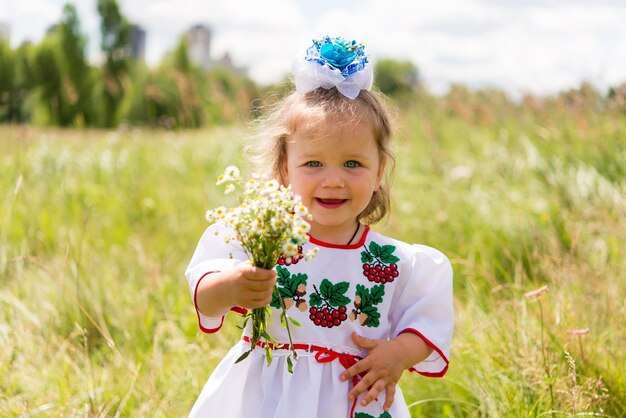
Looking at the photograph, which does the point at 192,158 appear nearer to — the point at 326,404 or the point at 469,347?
the point at 469,347

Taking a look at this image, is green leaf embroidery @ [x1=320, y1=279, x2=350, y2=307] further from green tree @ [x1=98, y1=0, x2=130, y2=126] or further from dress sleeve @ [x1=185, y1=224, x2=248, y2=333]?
green tree @ [x1=98, y1=0, x2=130, y2=126]

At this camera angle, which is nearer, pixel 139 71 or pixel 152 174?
pixel 152 174

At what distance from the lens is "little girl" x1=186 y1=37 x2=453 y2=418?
2035 mm

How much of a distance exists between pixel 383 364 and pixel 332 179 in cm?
54

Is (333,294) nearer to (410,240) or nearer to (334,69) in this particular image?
(334,69)

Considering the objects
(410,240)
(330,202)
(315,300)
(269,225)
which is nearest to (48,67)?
(410,240)

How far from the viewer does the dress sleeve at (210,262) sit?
201 centimetres

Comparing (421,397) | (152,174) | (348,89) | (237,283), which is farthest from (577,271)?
(152,174)

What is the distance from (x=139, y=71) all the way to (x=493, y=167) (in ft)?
78.2

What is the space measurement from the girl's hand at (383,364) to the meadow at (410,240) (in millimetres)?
451

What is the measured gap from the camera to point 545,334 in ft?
9.14

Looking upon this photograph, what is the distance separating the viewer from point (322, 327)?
208 cm

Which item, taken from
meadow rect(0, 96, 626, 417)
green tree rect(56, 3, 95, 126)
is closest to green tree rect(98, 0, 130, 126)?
green tree rect(56, 3, 95, 126)

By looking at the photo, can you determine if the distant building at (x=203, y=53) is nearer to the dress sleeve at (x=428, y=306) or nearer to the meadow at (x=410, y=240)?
the meadow at (x=410, y=240)
